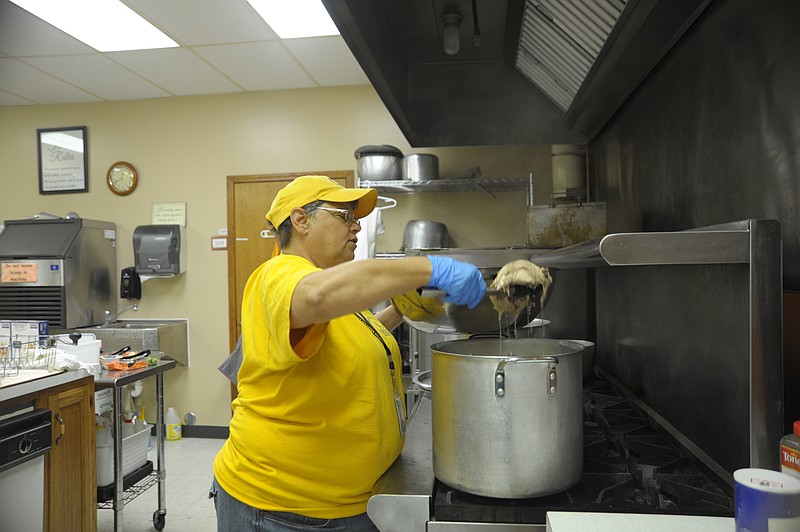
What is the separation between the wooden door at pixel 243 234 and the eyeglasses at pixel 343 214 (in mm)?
3147

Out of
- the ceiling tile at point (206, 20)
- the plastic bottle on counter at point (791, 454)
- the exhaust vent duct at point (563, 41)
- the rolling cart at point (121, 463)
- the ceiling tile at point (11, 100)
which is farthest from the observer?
the ceiling tile at point (11, 100)

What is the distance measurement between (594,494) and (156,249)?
4.06 m

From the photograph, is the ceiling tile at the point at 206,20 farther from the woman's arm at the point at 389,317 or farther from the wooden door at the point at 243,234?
the woman's arm at the point at 389,317

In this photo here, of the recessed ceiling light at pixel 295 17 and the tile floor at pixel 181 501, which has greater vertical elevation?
the recessed ceiling light at pixel 295 17

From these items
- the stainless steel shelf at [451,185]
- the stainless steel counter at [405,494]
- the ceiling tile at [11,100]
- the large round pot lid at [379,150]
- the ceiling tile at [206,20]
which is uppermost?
the ceiling tile at [11,100]

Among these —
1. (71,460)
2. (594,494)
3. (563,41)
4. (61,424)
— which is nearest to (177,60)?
(61,424)

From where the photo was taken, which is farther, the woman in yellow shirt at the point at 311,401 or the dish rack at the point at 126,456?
the dish rack at the point at 126,456

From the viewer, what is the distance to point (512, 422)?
104 centimetres

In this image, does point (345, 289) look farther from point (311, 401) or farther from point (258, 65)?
point (258, 65)

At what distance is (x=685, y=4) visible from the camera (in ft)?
4.38

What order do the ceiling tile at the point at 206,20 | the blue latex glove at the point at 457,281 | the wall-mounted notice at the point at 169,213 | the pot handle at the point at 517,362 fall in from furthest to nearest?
the wall-mounted notice at the point at 169,213 → the ceiling tile at the point at 206,20 → the blue latex glove at the point at 457,281 → the pot handle at the point at 517,362

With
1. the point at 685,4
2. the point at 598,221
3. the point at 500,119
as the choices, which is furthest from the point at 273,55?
the point at 685,4

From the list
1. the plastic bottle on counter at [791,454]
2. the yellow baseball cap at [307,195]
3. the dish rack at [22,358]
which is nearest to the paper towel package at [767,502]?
the plastic bottle on counter at [791,454]

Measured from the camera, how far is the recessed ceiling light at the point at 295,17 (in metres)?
3.05
